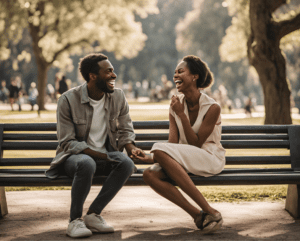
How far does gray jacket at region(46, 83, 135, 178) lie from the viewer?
3.96 m

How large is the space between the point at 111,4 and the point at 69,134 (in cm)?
1937

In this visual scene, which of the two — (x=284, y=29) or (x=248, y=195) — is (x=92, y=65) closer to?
(x=248, y=195)

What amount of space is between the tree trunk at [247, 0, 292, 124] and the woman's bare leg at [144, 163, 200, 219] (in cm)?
969

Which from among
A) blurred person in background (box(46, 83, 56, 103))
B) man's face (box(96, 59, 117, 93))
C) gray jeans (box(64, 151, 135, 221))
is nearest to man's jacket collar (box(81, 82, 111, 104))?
man's face (box(96, 59, 117, 93))

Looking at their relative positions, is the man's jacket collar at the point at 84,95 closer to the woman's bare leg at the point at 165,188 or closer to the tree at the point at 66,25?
the woman's bare leg at the point at 165,188

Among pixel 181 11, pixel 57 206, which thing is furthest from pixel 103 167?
pixel 181 11

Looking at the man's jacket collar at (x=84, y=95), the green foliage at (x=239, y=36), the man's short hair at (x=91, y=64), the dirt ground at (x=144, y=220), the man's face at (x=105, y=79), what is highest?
the green foliage at (x=239, y=36)

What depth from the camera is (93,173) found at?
379 centimetres

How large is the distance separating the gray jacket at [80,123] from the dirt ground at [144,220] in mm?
609

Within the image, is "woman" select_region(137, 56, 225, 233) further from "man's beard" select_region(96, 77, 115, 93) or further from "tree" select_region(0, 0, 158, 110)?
"tree" select_region(0, 0, 158, 110)

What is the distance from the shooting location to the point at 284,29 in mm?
12727

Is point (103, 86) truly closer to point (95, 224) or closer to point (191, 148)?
point (191, 148)

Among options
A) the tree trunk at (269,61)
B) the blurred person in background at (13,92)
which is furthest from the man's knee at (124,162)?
the blurred person in background at (13,92)

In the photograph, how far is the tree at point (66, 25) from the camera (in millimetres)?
21359
